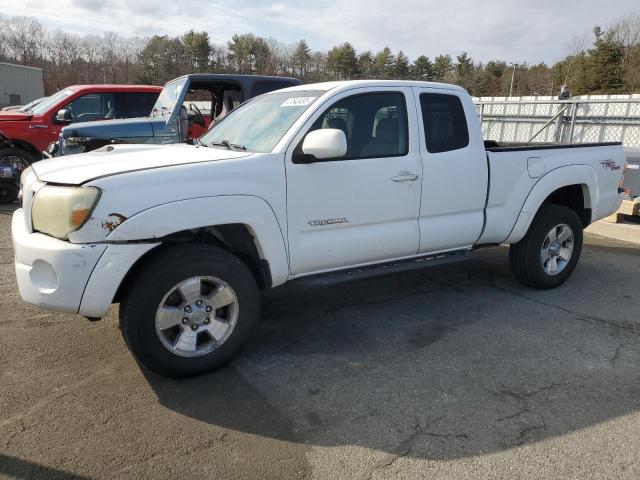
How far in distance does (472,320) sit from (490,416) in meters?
1.52

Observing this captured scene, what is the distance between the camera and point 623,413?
3119mm

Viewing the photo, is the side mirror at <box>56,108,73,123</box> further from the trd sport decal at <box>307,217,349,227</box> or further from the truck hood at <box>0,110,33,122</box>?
the trd sport decal at <box>307,217,349,227</box>

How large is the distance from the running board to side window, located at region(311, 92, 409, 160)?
866mm

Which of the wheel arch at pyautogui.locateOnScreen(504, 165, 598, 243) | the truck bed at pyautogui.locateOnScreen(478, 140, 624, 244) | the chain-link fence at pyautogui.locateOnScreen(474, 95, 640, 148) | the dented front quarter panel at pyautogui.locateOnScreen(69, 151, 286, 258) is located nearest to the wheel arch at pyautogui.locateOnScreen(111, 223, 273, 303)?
the dented front quarter panel at pyautogui.locateOnScreen(69, 151, 286, 258)

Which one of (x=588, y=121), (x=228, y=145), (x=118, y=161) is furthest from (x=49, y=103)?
(x=588, y=121)

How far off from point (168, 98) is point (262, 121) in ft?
17.1

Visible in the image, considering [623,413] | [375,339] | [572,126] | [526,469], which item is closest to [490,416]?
[526,469]

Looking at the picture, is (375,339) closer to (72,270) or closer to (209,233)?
(209,233)

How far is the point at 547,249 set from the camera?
5238mm

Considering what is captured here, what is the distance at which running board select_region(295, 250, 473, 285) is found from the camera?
3.87m

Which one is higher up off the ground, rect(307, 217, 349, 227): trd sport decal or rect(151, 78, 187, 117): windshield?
rect(151, 78, 187, 117): windshield

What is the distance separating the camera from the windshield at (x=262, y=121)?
3.84 metres

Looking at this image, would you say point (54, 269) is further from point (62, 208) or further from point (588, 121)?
point (588, 121)

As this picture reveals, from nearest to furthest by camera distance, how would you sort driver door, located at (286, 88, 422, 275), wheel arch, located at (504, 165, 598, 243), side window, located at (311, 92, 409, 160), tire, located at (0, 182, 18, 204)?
1. driver door, located at (286, 88, 422, 275)
2. side window, located at (311, 92, 409, 160)
3. wheel arch, located at (504, 165, 598, 243)
4. tire, located at (0, 182, 18, 204)
